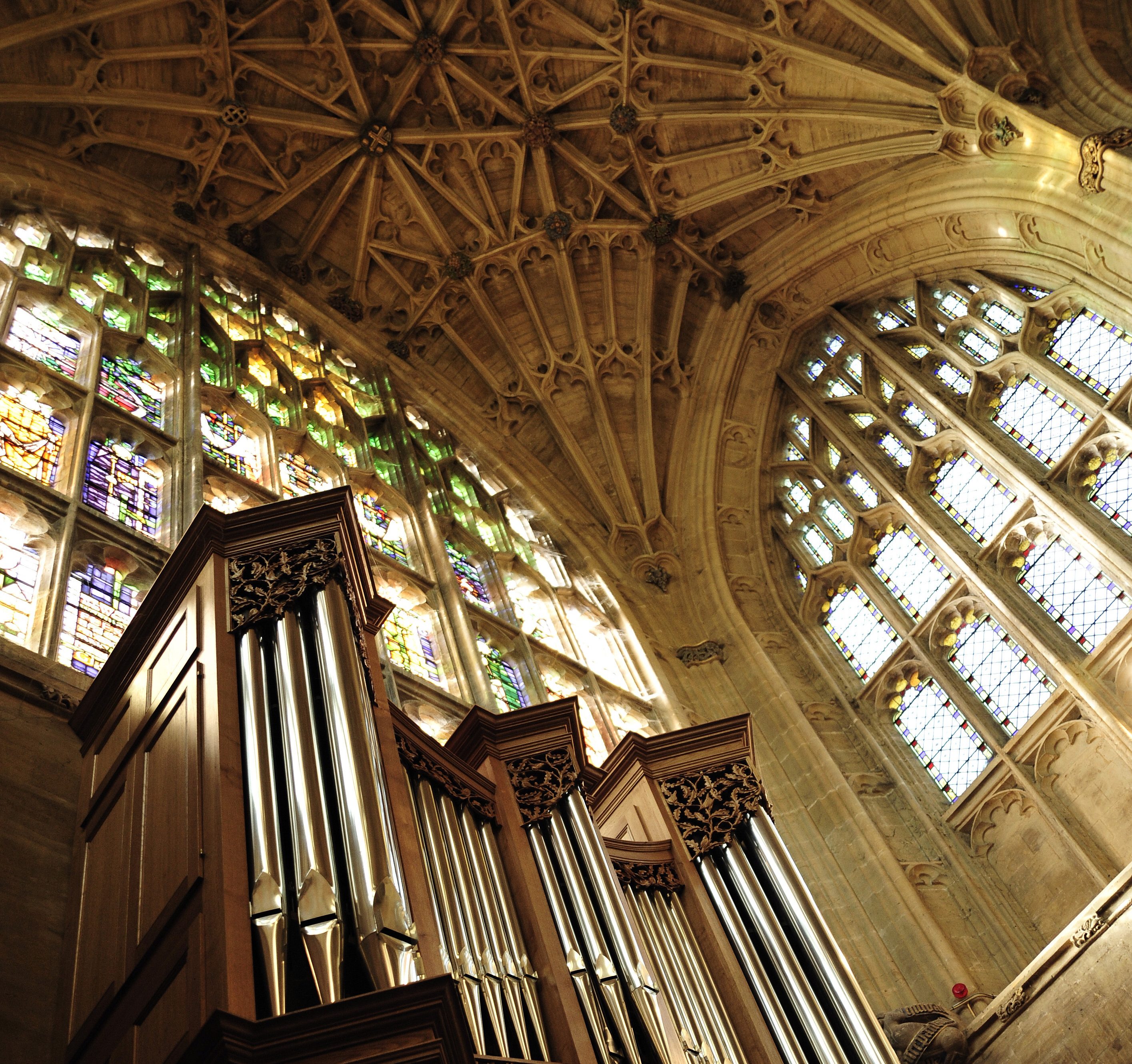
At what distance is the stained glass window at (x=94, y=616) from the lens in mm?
8109

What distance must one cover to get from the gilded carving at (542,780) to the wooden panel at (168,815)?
7.35ft

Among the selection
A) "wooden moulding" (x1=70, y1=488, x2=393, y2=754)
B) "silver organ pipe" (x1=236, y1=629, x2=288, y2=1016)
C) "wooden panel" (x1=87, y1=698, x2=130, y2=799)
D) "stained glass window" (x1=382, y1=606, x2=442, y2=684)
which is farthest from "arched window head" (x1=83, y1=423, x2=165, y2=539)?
"silver organ pipe" (x1=236, y1=629, x2=288, y2=1016)

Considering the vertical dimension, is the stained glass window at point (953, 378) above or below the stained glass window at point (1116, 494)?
above

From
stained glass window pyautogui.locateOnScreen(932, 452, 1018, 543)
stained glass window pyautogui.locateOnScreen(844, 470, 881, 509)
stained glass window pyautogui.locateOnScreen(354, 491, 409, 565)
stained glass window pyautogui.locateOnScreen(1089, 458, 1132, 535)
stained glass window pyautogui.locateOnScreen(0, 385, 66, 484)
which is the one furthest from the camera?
stained glass window pyautogui.locateOnScreen(844, 470, 881, 509)

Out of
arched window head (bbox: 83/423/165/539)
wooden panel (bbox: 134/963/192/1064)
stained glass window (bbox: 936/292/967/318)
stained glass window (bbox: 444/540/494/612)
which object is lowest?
wooden panel (bbox: 134/963/192/1064)

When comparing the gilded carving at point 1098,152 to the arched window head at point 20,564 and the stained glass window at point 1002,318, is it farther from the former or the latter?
the arched window head at point 20,564

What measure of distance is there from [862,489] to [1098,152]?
15.5ft

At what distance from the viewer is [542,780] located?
7.69 metres

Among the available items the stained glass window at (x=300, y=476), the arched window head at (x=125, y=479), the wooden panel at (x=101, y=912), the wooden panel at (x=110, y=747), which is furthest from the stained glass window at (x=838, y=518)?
the wooden panel at (x=101, y=912)

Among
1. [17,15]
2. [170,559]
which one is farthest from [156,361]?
[170,559]

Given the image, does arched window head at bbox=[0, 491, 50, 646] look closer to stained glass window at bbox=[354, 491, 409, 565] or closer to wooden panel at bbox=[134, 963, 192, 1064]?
wooden panel at bbox=[134, 963, 192, 1064]

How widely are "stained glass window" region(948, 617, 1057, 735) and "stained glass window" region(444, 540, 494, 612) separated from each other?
4.93 metres

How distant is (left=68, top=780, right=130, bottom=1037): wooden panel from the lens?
5363 millimetres

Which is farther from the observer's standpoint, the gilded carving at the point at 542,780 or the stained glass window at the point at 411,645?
the stained glass window at the point at 411,645
